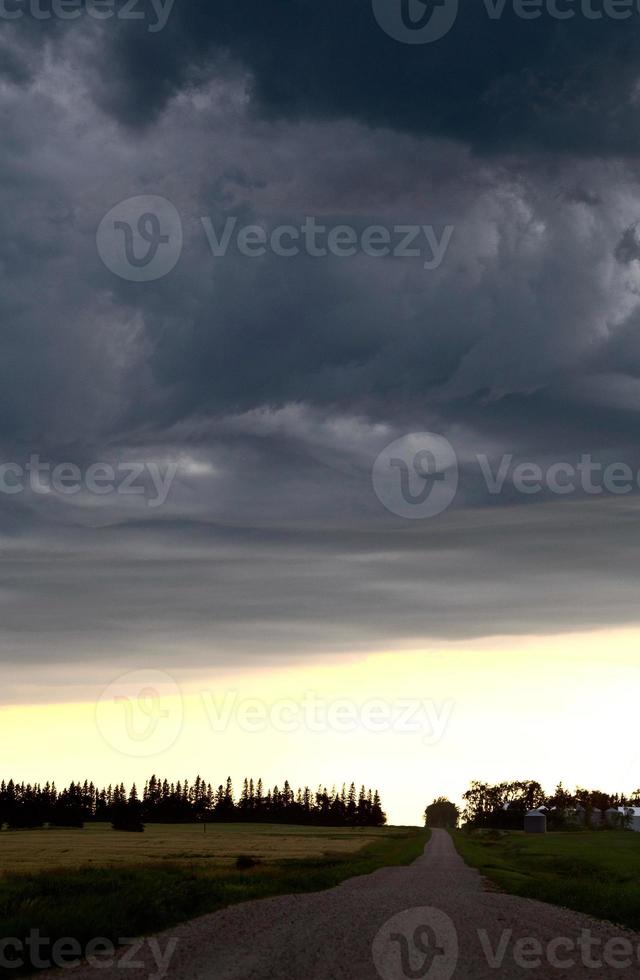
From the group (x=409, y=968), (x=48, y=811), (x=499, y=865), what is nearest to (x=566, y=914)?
(x=409, y=968)

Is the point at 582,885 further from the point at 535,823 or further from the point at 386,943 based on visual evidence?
the point at 535,823

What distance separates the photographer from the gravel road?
19891 mm

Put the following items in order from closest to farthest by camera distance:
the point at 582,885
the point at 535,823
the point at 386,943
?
the point at 386,943
the point at 582,885
the point at 535,823

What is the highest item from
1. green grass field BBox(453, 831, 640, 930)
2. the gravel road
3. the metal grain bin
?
the gravel road

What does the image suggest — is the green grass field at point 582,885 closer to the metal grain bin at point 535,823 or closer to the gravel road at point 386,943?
the gravel road at point 386,943

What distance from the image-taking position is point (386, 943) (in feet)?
78.7

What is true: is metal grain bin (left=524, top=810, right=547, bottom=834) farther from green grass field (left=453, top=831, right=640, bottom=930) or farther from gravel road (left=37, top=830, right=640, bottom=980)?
gravel road (left=37, top=830, right=640, bottom=980)

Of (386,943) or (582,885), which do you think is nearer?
(386,943)

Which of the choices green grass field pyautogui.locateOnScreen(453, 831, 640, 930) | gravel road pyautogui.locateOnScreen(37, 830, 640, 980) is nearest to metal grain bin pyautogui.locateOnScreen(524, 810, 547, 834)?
green grass field pyautogui.locateOnScreen(453, 831, 640, 930)

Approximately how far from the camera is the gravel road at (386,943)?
19891 mm

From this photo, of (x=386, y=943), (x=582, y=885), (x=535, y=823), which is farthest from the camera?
(x=535, y=823)

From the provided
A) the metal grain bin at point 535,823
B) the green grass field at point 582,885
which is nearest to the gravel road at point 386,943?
the green grass field at point 582,885

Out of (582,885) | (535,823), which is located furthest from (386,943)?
(535,823)

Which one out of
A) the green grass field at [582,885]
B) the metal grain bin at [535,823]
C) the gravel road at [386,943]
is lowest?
the metal grain bin at [535,823]
